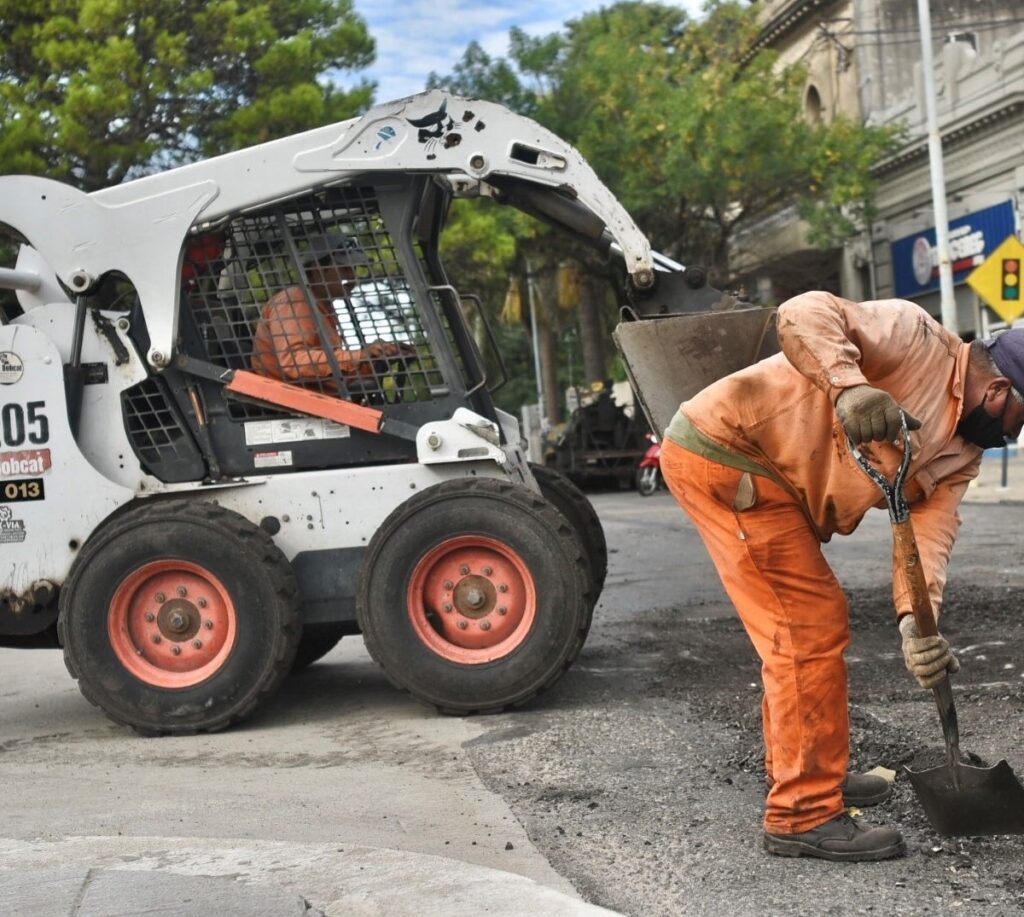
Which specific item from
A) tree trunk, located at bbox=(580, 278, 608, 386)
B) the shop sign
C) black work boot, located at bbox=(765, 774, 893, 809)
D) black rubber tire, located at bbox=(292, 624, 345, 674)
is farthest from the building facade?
black work boot, located at bbox=(765, 774, 893, 809)

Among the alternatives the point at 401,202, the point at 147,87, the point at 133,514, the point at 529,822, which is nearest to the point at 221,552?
the point at 133,514

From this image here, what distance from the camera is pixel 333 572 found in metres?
6.91

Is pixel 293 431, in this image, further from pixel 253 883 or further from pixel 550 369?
pixel 550 369

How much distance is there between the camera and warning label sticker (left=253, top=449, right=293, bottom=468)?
279 inches

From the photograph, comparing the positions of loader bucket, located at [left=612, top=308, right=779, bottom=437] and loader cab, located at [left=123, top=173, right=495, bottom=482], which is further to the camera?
loader cab, located at [left=123, top=173, right=495, bottom=482]

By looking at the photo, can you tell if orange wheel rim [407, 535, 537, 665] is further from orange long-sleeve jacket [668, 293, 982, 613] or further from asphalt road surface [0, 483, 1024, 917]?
orange long-sleeve jacket [668, 293, 982, 613]

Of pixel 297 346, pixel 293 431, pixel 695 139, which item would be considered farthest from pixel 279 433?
pixel 695 139

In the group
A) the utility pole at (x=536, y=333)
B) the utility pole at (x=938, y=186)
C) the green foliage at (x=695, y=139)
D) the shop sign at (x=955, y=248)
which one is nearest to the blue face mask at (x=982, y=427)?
the utility pole at (x=938, y=186)

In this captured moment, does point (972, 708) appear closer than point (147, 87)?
Yes

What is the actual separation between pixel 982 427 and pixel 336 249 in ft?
12.4

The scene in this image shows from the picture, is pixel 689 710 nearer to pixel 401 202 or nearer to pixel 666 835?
pixel 666 835

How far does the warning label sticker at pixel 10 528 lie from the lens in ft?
22.9

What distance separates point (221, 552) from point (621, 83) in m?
26.5

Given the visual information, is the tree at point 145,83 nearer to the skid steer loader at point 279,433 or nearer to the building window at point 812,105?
the skid steer loader at point 279,433
